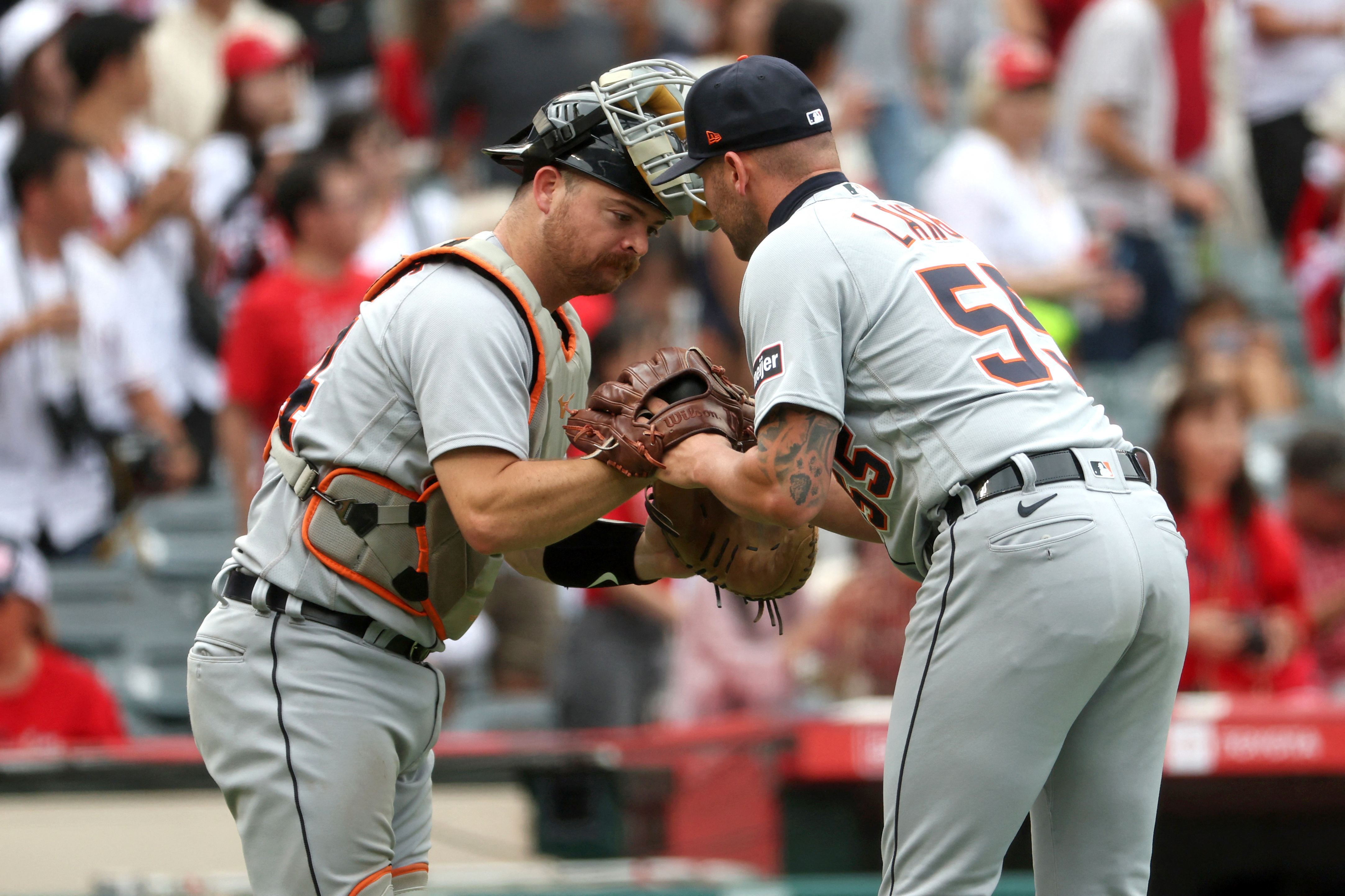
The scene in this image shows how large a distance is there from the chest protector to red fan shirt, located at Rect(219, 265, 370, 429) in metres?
3.34

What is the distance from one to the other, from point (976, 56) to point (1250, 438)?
3832 mm

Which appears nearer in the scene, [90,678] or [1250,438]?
[90,678]

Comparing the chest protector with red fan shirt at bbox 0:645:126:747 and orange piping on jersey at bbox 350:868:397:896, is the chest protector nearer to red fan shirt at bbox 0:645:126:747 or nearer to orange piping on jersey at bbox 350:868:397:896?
orange piping on jersey at bbox 350:868:397:896

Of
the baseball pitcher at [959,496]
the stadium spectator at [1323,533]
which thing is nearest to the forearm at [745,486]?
the baseball pitcher at [959,496]

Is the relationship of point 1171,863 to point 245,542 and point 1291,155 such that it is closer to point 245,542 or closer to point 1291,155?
point 245,542

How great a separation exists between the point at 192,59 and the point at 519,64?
1919mm

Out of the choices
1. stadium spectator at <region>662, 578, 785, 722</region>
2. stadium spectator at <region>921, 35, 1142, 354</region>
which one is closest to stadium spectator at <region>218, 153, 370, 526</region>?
stadium spectator at <region>662, 578, 785, 722</region>

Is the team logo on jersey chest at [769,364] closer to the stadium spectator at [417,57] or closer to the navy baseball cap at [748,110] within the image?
the navy baseball cap at [748,110]

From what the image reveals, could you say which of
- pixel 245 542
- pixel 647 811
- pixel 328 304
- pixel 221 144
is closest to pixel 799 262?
pixel 245 542

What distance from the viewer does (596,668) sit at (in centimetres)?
641

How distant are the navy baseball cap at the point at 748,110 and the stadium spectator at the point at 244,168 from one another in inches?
187

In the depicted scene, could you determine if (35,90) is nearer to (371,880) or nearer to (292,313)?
(292,313)

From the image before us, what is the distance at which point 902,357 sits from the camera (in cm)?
314

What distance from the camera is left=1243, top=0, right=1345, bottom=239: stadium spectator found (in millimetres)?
9594
